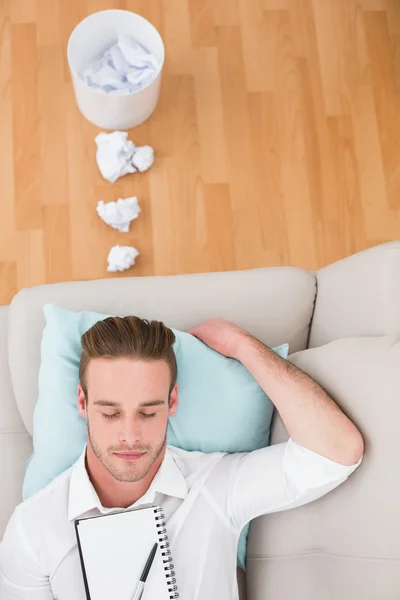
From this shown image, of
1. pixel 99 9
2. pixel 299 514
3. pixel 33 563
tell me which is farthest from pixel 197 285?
pixel 99 9

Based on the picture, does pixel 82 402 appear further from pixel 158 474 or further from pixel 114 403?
pixel 158 474

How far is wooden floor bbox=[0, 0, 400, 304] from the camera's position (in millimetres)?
2092

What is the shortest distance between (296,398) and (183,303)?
0.37 meters

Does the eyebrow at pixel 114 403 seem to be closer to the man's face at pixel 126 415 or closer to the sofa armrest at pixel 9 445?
the man's face at pixel 126 415

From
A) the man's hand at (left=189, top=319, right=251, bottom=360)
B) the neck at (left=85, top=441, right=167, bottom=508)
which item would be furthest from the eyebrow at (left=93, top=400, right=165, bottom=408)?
the man's hand at (left=189, top=319, right=251, bottom=360)

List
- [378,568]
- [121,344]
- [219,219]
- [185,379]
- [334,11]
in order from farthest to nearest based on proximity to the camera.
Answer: [334,11]
[219,219]
[185,379]
[121,344]
[378,568]

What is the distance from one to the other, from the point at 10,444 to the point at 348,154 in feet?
4.64

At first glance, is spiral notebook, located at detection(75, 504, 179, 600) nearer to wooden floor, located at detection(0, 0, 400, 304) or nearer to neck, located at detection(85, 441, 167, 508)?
neck, located at detection(85, 441, 167, 508)

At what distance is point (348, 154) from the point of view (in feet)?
7.30

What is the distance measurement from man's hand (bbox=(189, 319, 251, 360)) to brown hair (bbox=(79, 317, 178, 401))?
0.37 ft

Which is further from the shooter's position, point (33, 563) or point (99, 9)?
point (99, 9)

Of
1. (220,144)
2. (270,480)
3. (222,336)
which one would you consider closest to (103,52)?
(220,144)

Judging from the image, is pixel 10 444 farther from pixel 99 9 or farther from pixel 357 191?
pixel 99 9

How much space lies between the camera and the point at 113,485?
135 cm
